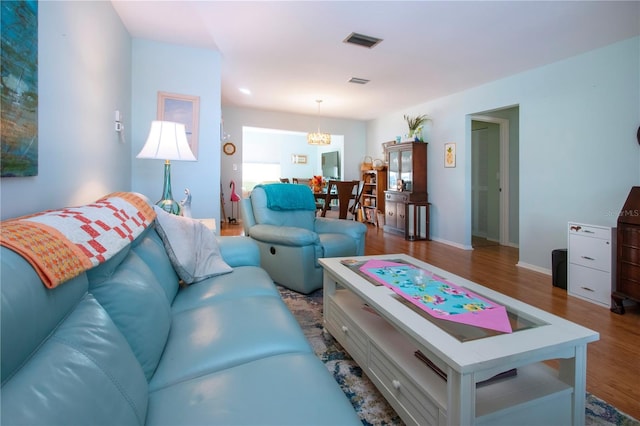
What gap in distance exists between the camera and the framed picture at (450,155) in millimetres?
4883

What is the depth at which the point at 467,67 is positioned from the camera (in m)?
3.69

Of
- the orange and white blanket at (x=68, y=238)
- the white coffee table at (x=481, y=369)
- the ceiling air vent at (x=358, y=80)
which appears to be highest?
the ceiling air vent at (x=358, y=80)

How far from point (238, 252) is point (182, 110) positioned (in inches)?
74.6

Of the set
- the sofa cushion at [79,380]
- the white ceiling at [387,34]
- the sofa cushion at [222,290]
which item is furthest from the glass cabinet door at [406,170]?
the sofa cushion at [79,380]

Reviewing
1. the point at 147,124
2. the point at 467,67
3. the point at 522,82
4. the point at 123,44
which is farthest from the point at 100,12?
the point at 522,82

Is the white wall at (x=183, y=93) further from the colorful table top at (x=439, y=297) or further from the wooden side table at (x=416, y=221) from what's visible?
the wooden side table at (x=416, y=221)

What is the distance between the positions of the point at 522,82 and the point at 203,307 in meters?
4.27

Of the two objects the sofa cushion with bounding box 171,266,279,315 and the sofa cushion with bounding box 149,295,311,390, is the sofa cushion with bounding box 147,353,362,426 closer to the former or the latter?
→ the sofa cushion with bounding box 149,295,311,390

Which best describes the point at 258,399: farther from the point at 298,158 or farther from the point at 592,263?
the point at 298,158

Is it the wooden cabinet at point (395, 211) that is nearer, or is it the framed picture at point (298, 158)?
the wooden cabinet at point (395, 211)

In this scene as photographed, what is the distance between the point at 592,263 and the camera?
2.68m

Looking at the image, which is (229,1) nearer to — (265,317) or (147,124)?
(147,124)

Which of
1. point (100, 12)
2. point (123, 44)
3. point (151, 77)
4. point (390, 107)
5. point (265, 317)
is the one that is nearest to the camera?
point (265, 317)

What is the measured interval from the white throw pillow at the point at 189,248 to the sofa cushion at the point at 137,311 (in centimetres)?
55
